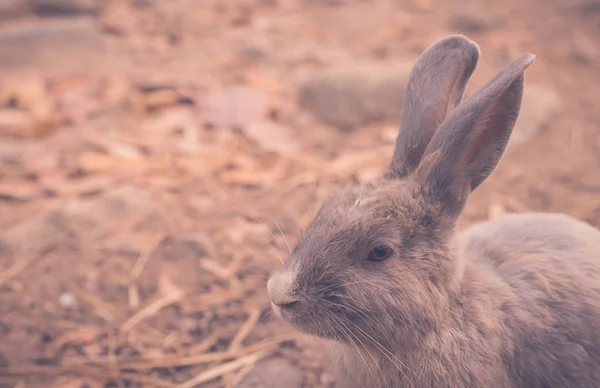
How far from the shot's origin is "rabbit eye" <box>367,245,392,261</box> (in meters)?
2.23

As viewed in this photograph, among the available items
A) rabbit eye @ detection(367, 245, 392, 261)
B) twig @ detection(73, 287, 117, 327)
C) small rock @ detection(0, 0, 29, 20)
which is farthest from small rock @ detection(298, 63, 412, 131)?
small rock @ detection(0, 0, 29, 20)

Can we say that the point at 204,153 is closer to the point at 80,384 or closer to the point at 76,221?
the point at 76,221

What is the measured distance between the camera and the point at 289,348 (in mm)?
3133

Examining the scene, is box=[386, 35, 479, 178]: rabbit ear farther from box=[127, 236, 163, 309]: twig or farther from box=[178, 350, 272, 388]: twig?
box=[127, 236, 163, 309]: twig

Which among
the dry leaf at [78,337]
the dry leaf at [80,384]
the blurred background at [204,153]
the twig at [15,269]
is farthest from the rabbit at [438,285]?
the twig at [15,269]

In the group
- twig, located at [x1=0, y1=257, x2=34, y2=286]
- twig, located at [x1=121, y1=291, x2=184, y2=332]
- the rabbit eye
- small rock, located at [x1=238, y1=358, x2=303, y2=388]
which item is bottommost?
twig, located at [x1=0, y1=257, x2=34, y2=286]

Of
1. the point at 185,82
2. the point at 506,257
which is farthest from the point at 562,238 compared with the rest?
the point at 185,82

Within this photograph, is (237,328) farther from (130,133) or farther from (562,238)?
(130,133)

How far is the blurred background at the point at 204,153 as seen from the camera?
3.22m

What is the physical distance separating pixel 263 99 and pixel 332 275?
3636 millimetres

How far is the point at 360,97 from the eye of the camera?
5.42 metres

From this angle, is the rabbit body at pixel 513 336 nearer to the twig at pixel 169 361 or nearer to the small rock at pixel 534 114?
the twig at pixel 169 361

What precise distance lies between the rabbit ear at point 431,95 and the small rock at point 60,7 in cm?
603

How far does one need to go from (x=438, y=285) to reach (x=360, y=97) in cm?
335
